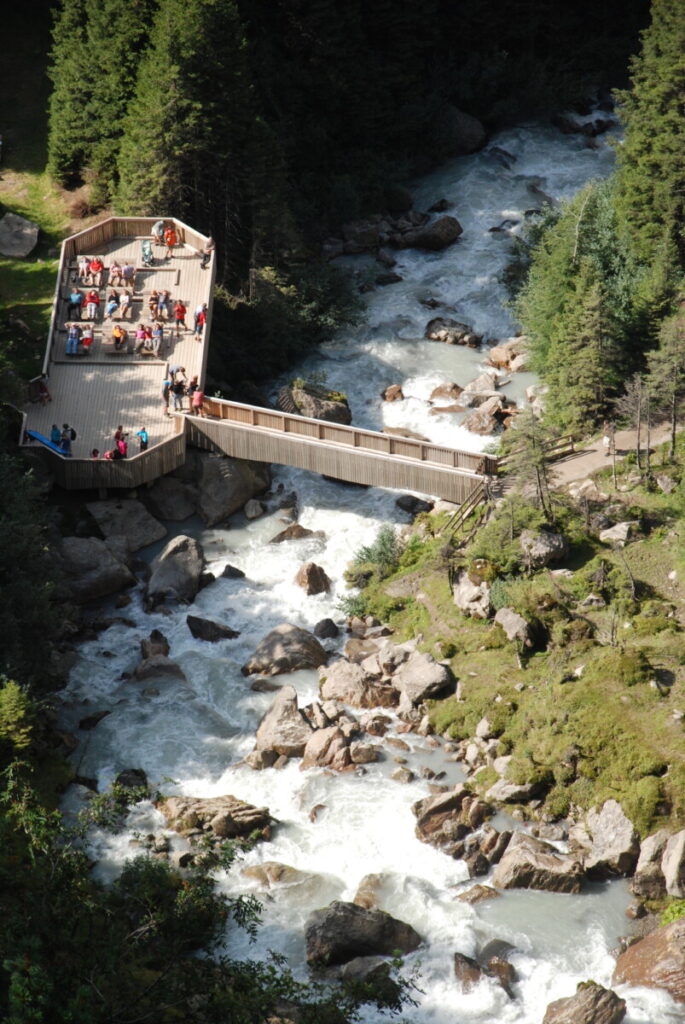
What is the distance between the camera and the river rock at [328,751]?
36406mm

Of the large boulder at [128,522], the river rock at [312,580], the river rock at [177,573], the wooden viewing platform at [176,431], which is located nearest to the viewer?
the river rock at [177,573]

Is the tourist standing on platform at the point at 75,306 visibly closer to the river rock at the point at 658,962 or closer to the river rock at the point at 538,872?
the river rock at the point at 538,872

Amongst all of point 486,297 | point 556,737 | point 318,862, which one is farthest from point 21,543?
point 486,297

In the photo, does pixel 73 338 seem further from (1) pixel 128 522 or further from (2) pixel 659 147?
(2) pixel 659 147

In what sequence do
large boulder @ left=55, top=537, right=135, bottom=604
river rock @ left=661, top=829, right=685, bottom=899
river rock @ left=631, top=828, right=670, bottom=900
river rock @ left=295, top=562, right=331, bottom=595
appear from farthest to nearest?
river rock @ left=295, top=562, right=331, bottom=595 < large boulder @ left=55, top=537, right=135, bottom=604 < river rock @ left=631, top=828, right=670, bottom=900 < river rock @ left=661, top=829, right=685, bottom=899

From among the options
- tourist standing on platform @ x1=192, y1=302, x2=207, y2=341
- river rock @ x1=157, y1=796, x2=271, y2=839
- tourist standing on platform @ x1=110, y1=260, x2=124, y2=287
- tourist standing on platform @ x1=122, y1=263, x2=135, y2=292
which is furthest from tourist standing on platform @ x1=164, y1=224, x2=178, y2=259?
river rock @ x1=157, y1=796, x2=271, y2=839

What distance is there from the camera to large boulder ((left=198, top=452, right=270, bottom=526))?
4694cm

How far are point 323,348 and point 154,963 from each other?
1292 inches

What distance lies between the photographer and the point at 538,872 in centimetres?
3228

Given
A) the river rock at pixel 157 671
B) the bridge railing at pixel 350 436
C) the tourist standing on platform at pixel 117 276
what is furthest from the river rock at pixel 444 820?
the tourist standing on platform at pixel 117 276

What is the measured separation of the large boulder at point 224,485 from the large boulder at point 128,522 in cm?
187

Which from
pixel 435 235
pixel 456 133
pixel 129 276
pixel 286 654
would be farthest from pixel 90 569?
pixel 456 133

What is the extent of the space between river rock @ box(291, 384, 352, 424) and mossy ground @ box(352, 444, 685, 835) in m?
9.00

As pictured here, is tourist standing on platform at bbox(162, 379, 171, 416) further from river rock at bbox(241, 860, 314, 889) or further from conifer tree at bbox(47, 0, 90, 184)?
river rock at bbox(241, 860, 314, 889)
